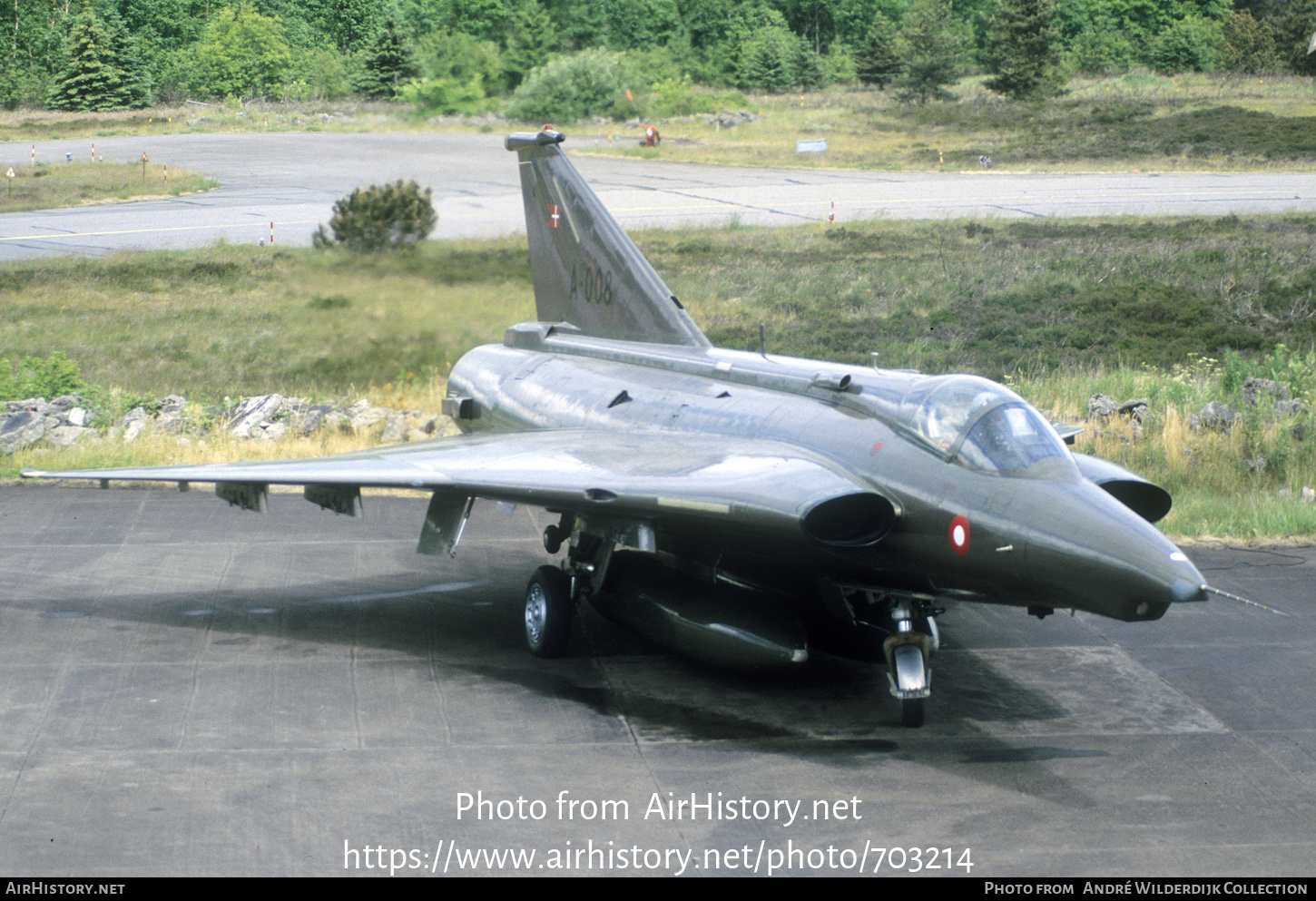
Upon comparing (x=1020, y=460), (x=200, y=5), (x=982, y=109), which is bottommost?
(x=1020, y=460)

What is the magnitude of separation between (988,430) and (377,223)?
57.1 feet

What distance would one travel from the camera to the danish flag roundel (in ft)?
29.8

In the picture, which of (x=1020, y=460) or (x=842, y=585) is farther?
(x=842, y=585)

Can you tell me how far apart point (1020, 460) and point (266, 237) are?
27.9 m

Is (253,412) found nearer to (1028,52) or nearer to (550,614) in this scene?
(550,614)

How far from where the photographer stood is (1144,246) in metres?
34.2

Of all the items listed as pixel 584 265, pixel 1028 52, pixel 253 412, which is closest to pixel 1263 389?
pixel 584 265

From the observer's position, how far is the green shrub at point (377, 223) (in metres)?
23.2

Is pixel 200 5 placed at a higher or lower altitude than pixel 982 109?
higher

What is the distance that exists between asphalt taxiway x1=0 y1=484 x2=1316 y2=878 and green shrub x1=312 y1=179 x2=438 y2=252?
10163 millimetres

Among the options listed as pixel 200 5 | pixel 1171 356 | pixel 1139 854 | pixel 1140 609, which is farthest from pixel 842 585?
pixel 200 5

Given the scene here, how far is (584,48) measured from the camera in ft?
181

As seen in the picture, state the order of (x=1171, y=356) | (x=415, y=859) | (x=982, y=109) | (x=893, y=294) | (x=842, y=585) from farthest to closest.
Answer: (x=982, y=109) < (x=893, y=294) < (x=1171, y=356) < (x=842, y=585) < (x=415, y=859)

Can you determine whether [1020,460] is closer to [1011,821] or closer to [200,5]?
[1011,821]
